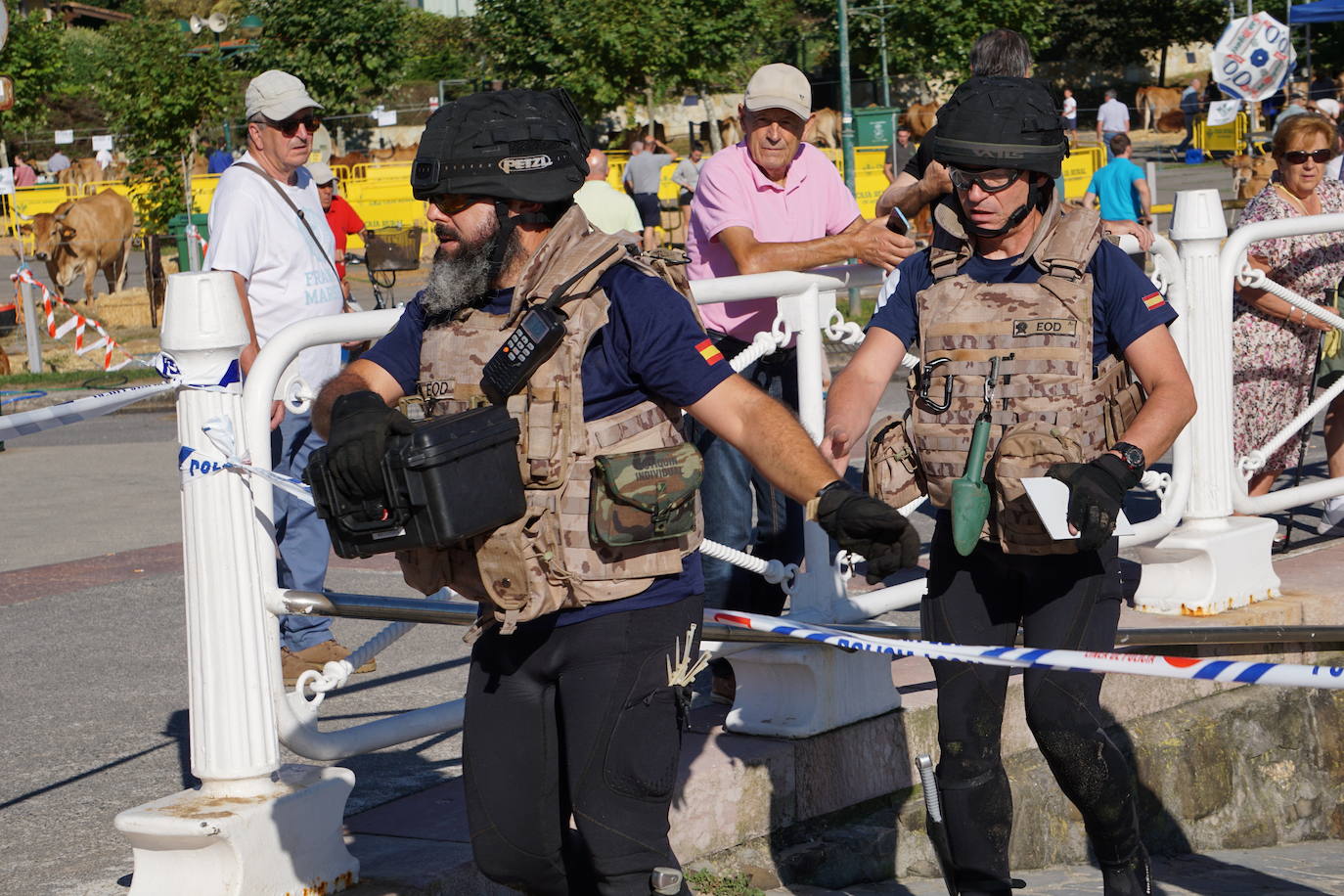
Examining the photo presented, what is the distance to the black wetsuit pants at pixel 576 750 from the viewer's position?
122 inches

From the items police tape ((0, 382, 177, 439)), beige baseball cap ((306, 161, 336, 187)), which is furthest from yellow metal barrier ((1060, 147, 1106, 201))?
police tape ((0, 382, 177, 439))

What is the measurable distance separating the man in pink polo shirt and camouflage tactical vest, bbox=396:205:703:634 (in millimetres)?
2003

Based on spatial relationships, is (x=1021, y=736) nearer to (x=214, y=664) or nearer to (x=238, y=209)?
(x=214, y=664)

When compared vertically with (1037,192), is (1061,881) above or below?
below

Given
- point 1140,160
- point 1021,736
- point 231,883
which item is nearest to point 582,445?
point 231,883

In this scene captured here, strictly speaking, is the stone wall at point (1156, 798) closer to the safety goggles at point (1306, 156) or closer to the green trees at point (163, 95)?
the safety goggles at point (1306, 156)

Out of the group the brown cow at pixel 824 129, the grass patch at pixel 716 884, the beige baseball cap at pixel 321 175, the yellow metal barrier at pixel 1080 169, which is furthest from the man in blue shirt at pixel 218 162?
the grass patch at pixel 716 884

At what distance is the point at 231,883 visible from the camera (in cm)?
356

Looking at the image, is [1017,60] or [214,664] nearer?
[214,664]

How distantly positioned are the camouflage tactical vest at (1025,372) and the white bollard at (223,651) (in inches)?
58.6

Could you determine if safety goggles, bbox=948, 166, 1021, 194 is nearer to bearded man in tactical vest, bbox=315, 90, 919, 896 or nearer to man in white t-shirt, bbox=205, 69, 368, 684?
bearded man in tactical vest, bbox=315, 90, 919, 896

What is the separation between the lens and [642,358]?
122 inches

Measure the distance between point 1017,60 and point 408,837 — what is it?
2922 millimetres

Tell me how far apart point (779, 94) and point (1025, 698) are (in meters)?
2.33
